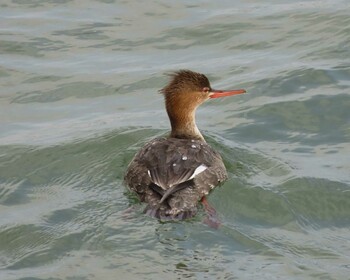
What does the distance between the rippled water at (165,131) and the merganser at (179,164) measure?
0.16 m

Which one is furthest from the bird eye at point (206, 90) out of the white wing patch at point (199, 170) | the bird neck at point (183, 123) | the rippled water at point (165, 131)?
the white wing patch at point (199, 170)

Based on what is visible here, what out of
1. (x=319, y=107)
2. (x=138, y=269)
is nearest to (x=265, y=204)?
(x=138, y=269)

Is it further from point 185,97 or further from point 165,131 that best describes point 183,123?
point 165,131

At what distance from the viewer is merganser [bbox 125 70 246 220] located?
8.13m

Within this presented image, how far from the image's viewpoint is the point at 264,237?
776 cm

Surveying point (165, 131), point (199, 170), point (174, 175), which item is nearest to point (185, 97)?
point (165, 131)

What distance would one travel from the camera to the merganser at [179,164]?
26.7ft

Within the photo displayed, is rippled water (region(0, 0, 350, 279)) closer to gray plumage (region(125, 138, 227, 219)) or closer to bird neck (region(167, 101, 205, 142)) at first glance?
gray plumage (region(125, 138, 227, 219))

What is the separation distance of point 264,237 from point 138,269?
3.98 feet

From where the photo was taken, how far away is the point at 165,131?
34.3 feet

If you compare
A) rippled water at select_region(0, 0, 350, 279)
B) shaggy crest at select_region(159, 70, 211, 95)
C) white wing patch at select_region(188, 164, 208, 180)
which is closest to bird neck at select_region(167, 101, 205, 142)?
shaggy crest at select_region(159, 70, 211, 95)

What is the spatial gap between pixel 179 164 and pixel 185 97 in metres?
1.39

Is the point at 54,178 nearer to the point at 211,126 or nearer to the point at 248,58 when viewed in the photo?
the point at 211,126

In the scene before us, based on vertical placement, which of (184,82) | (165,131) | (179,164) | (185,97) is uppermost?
(184,82)
